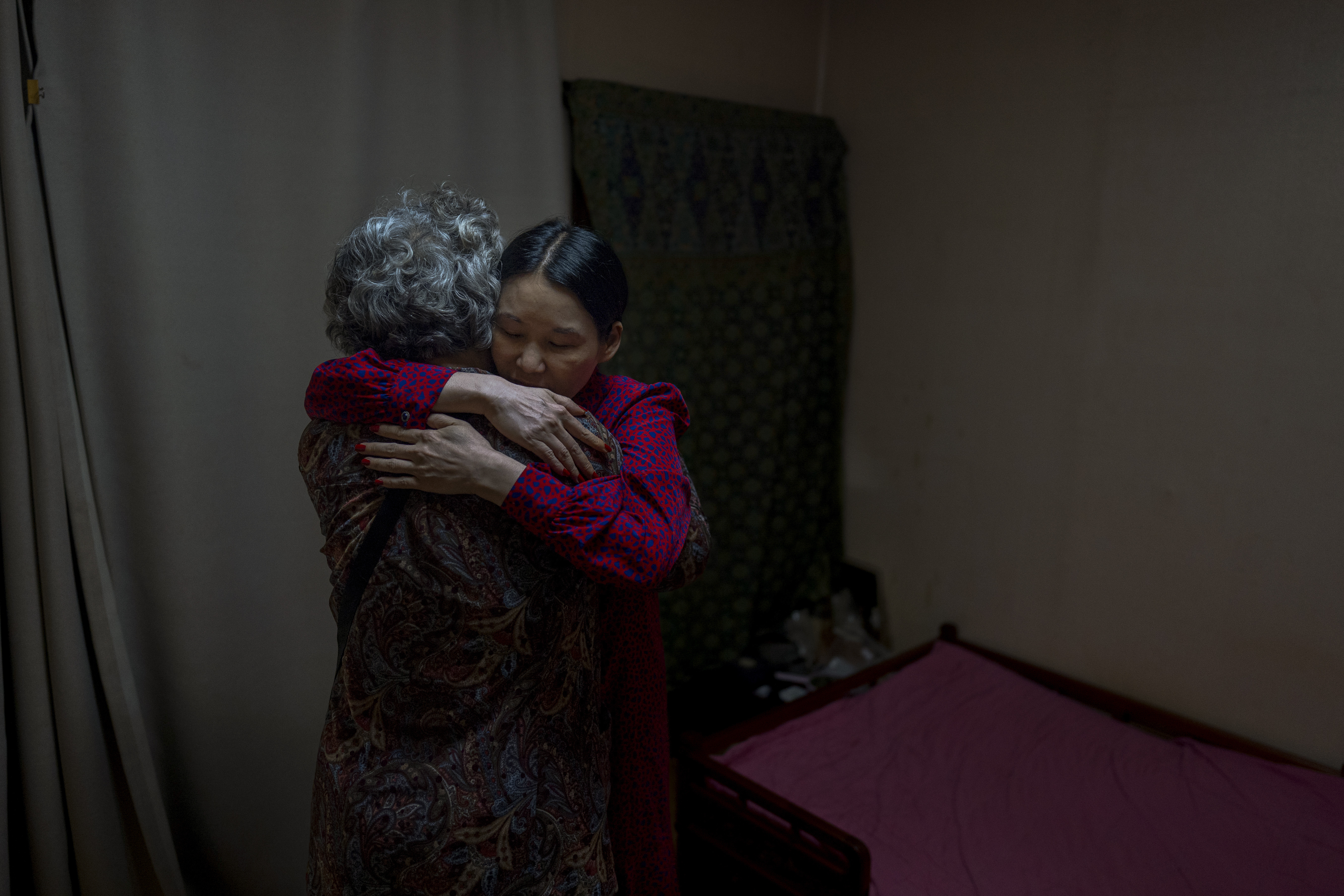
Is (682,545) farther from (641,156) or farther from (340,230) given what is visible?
(641,156)

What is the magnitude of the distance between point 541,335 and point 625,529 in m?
0.30

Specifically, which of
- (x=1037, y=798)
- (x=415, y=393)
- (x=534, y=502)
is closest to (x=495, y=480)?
(x=534, y=502)

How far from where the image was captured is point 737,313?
2941mm

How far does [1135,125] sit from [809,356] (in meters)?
1.21

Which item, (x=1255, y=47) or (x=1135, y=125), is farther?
(x=1135, y=125)

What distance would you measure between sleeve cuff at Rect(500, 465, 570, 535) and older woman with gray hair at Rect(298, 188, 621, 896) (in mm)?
58

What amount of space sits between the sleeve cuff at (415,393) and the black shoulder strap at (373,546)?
9 centimetres

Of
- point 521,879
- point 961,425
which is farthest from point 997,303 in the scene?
point 521,879

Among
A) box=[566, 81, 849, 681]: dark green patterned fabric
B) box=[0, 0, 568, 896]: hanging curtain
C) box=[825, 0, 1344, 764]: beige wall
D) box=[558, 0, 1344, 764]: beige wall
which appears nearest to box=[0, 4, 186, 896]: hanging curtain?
box=[0, 0, 568, 896]: hanging curtain

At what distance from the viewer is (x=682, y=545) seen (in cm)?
114

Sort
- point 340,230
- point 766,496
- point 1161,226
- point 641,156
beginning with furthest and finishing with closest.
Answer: point 766,496 < point 641,156 < point 1161,226 < point 340,230

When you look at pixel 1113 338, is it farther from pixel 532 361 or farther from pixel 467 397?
pixel 467 397

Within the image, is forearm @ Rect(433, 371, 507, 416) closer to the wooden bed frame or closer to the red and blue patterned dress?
the red and blue patterned dress

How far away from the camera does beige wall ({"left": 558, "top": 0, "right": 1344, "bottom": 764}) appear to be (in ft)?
7.09
